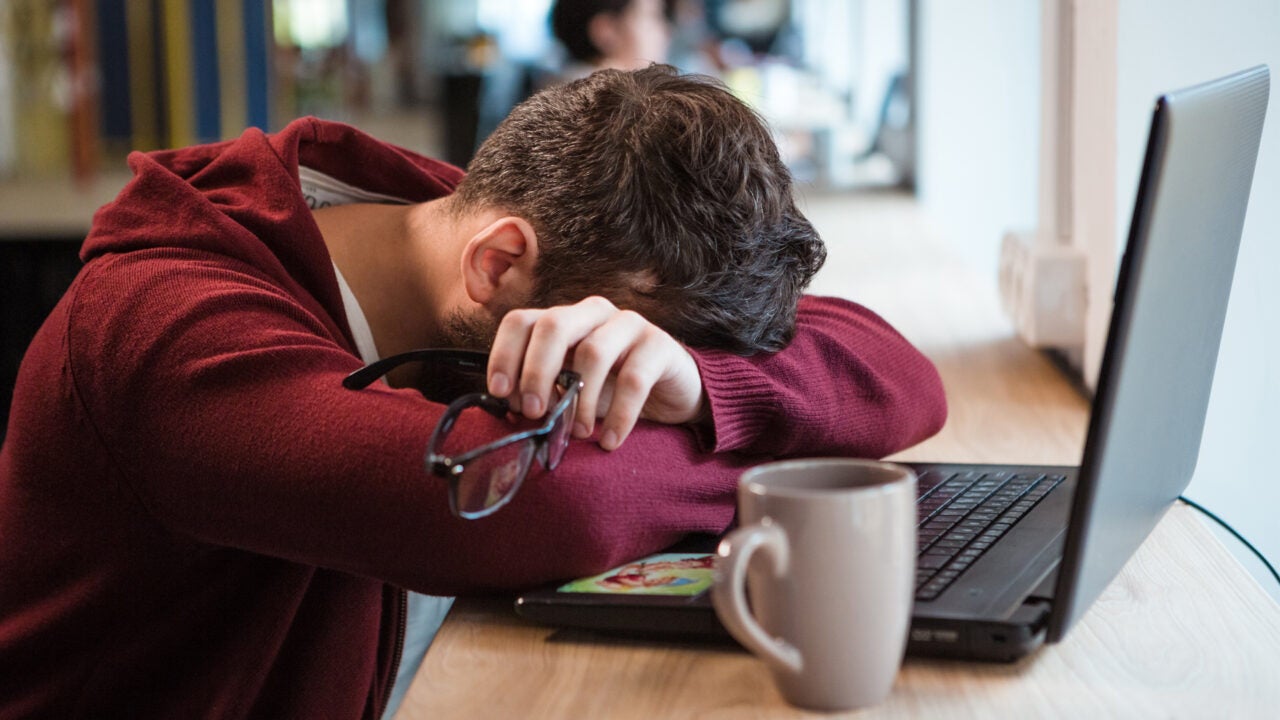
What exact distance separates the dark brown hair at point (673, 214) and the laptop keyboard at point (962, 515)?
16 centimetres

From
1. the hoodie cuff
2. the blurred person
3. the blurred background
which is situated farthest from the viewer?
the blurred background

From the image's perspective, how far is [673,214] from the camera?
86 centimetres

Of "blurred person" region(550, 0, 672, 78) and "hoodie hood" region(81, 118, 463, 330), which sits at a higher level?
"blurred person" region(550, 0, 672, 78)

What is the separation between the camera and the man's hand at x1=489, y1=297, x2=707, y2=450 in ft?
2.23

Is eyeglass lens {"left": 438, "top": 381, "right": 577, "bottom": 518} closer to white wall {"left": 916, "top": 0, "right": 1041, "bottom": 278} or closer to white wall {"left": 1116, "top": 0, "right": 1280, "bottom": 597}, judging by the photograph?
white wall {"left": 1116, "top": 0, "right": 1280, "bottom": 597}

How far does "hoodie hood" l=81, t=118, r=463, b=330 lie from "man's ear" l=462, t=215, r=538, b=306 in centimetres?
10

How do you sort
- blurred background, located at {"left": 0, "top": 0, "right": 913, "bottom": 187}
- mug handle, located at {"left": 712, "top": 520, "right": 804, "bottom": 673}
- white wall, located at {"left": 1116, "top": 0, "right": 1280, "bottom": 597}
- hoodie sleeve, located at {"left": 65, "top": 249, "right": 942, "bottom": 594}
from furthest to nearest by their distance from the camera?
blurred background, located at {"left": 0, "top": 0, "right": 913, "bottom": 187}, white wall, located at {"left": 1116, "top": 0, "right": 1280, "bottom": 597}, hoodie sleeve, located at {"left": 65, "top": 249, "right": 942, "bottom": 594}, mug handle, located at {"left": 712, "top": 520, "right": 804, "bottom": 673}

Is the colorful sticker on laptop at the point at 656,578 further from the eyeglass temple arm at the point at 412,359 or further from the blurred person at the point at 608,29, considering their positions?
the blurred person at the point at 608,29

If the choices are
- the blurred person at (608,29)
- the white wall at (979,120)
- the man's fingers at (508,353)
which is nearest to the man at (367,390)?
the man's fingers at (508,353)

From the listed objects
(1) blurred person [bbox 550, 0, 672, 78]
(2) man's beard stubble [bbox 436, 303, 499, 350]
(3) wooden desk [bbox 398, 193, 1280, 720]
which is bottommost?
(3) wooden desk [bbox 398, 193, 1280, 720]

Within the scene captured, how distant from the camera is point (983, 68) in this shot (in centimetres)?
252

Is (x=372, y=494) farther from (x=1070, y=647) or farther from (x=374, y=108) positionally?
(x=374, y=108)

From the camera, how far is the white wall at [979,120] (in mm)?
2115

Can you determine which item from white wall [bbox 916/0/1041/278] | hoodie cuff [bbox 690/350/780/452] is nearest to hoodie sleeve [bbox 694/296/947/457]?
hoodie cuff [bbox 690/350/780/452]
